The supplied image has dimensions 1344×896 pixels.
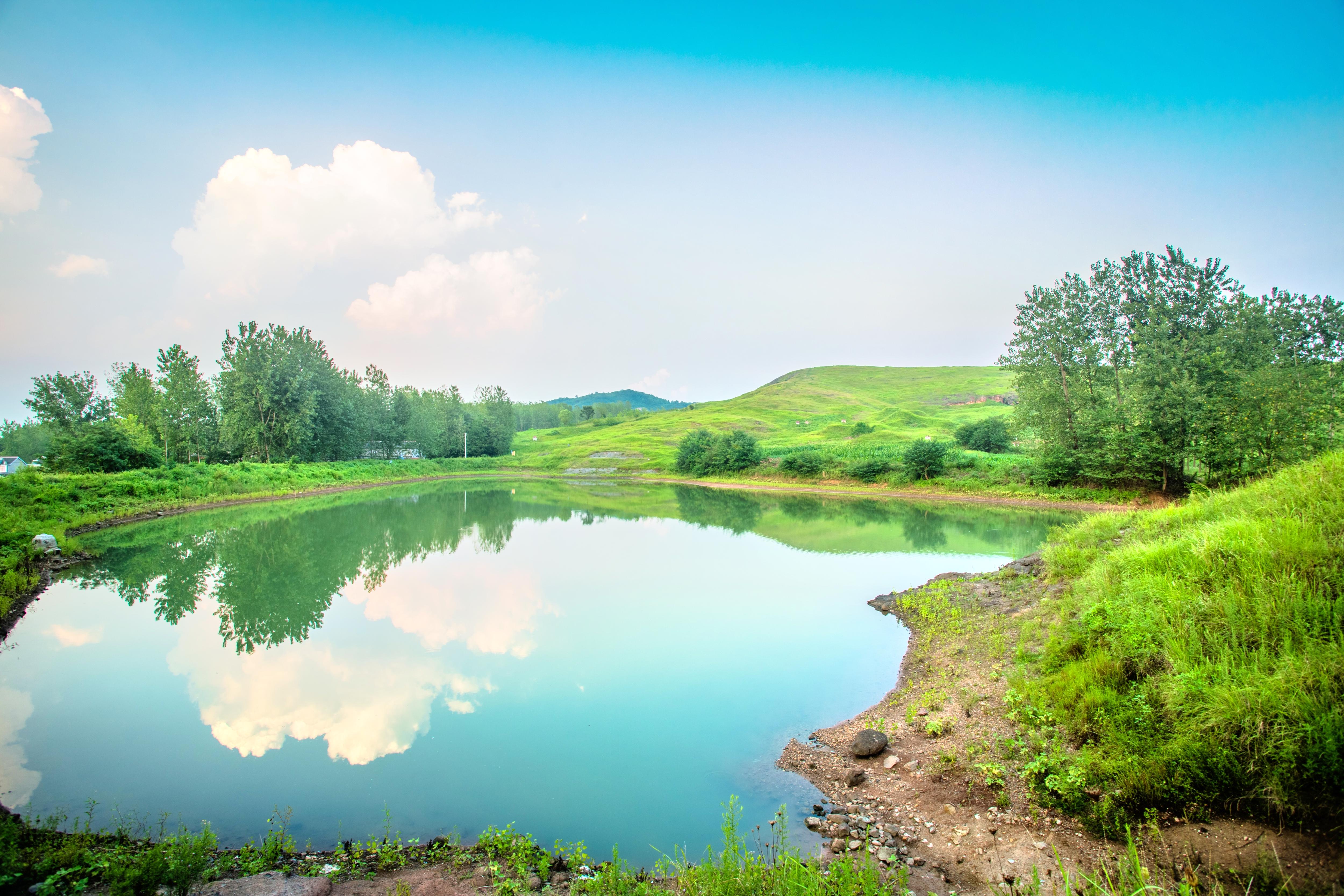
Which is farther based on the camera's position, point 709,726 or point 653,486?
point 653,486

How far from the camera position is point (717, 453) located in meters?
54.5

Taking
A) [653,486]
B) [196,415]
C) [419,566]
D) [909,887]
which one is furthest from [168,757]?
[196,415]

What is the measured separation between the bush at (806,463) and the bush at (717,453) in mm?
4968

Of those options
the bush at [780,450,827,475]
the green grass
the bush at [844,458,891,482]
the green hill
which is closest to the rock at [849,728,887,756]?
the green grass

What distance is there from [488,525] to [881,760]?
82.8 ft

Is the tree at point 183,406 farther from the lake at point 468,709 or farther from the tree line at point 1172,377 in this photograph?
the tree line at point 1172,377

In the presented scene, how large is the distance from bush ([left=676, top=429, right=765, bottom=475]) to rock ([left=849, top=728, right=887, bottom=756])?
150 ft

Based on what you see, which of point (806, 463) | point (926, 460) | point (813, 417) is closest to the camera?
point (926, 460)

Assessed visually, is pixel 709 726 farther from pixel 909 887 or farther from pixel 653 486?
pixel 653 486

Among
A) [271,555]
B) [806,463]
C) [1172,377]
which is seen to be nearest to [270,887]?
[271,555]

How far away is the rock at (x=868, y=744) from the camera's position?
6.95m

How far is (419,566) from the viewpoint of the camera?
18578 mm

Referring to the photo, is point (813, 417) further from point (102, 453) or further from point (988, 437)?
point (102, 453)

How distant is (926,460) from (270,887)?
135 ft
